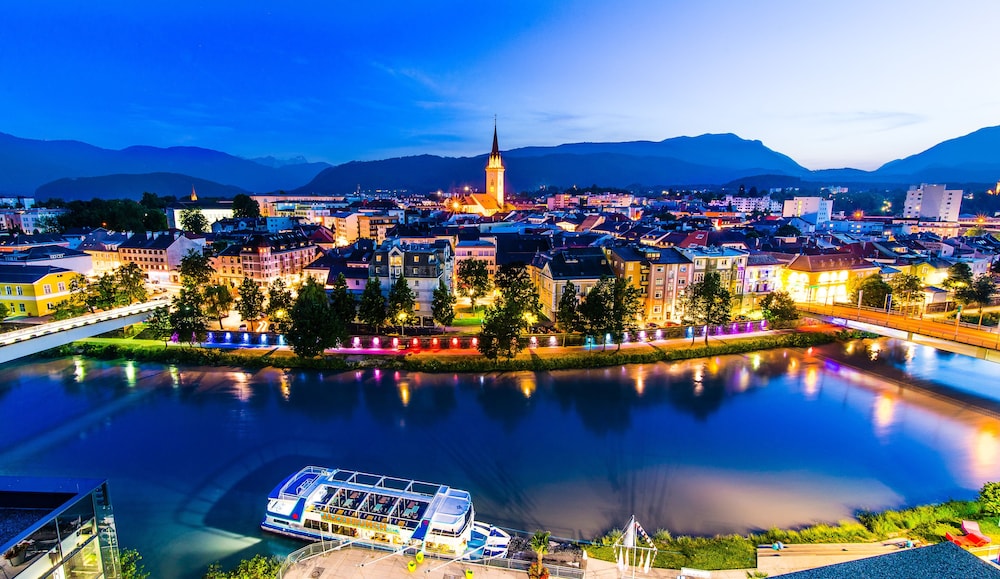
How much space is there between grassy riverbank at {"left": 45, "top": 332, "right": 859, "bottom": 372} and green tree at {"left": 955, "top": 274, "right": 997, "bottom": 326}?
15.2 metres

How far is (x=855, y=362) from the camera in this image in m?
22.2

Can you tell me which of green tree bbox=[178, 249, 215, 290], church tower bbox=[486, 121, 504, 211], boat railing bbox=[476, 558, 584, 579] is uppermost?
church tower bbox=[486, 121, 504, 211]

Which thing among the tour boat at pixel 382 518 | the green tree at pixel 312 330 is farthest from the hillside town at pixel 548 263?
the tour boat at pixel 382 518

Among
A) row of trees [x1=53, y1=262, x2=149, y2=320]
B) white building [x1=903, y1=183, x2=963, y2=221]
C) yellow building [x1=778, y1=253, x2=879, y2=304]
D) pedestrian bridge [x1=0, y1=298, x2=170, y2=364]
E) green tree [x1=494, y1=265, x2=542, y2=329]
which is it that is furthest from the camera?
white building [x1=903, y1=183, x2=963, y2=221]

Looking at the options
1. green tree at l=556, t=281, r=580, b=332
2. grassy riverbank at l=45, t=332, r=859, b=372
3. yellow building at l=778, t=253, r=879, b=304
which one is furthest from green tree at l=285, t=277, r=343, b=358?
yellow building at l=778, t=253, r=879, b=304

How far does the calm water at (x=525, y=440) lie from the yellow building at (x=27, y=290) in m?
5.16

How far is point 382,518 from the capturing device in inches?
389

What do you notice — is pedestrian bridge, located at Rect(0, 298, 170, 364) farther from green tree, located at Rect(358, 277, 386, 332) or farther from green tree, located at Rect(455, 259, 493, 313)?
green tree, located at Rect(455, 259, 493, 313)

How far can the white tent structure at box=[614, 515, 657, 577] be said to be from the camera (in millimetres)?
8406

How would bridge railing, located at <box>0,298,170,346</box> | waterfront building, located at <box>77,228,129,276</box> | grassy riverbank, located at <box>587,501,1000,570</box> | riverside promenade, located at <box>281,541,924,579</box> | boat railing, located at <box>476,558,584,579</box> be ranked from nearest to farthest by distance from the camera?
riverside promenade, located at <box>281,541,924,579</box> → boat railing, located at <box>476,558,584,579</box> → grassy riverbank, located at <box>587,501,1000,570</box> → bridge railing, located at <box>0,298,170,346</box> → waterfront building, located at <box>77,228,129,276</box>

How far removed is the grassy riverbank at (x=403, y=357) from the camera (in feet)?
67.7

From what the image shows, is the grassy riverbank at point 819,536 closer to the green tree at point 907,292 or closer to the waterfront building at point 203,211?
the green tree at point 907,292

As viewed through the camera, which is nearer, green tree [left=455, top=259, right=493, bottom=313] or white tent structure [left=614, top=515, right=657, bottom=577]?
white tent structure [left=614, top=515, right=657, bottom=577]

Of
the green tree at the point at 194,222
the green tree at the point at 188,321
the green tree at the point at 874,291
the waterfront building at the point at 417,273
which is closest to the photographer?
the green tree at the point at 188,321
